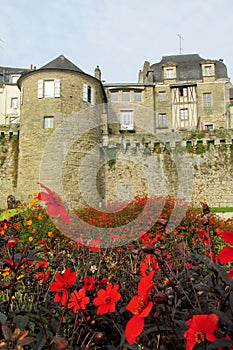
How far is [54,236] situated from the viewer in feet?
23.5

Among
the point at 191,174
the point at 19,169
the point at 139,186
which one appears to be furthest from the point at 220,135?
the point at 19,169

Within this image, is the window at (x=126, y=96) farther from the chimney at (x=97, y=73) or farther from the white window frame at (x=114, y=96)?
the chimney at (x=97, y=73)

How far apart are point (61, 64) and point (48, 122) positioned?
3.63m

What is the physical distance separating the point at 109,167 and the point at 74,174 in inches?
112

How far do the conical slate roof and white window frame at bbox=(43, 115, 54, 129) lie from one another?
9.75 feet

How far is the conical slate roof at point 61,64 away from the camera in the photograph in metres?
19.1

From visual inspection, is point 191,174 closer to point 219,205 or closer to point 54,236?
point 219,205

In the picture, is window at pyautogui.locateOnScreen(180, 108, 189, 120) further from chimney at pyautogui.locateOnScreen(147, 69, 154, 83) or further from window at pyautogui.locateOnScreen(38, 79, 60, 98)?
window at pyautogui.locateOnScreen(38, 79, 60, 98)

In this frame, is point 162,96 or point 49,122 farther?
point 162,96

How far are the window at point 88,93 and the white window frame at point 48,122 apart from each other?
235cm

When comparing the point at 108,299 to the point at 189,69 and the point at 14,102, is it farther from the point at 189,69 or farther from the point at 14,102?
the point at 14,102

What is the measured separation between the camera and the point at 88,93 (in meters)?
19.8

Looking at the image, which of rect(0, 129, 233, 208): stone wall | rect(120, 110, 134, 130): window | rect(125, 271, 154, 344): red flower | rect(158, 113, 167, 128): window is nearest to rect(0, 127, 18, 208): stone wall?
rect(0, 129, 233, 208): stone wall

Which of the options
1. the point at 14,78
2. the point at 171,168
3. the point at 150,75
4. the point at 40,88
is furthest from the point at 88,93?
the point at 14,78
